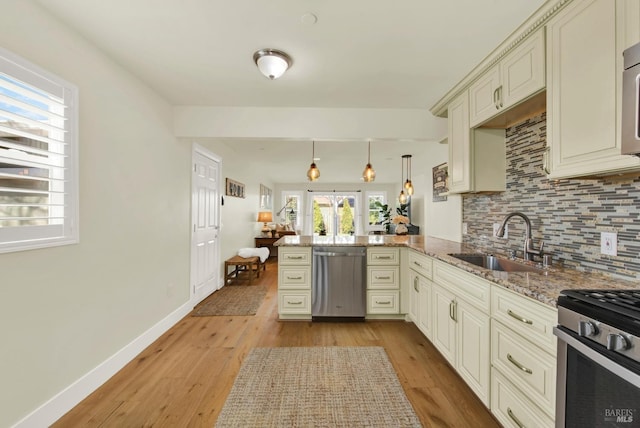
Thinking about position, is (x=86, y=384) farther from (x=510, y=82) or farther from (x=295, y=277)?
(x=510, y=82)

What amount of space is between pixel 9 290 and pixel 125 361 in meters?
1.14

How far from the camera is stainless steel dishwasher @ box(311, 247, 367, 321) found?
3.08 metres

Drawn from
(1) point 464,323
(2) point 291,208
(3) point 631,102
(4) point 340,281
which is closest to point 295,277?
(4) point 340,281

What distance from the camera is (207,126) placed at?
3090mm

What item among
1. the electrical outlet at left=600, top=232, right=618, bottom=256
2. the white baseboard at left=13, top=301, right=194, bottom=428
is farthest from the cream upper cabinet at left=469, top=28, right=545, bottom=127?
the white baseboard at left=13, top=301, right=194, bottom=428

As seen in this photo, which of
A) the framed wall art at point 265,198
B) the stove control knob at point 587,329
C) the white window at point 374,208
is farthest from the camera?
the white window at point 374,208

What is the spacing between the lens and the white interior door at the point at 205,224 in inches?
139

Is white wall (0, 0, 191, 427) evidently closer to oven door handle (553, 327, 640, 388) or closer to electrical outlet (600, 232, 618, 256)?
oven door handle (553, 327, 640, 388)

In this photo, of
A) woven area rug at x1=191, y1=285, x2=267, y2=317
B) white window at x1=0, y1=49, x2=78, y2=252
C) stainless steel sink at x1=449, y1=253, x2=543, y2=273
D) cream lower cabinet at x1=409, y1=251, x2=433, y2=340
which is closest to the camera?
white window at x1=0, y1=49, x2=78, y2=252

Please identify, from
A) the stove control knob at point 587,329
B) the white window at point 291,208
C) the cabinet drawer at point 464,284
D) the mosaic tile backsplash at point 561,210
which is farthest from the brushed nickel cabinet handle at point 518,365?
the white window at point 291,208

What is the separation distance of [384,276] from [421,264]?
536 millimetres

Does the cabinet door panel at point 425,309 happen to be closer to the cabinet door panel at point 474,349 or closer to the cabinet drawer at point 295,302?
the cabinet door panel at point 474,349

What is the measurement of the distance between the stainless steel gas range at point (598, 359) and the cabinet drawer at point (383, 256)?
6.51ft

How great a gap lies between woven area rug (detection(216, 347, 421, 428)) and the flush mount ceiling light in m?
2.25
